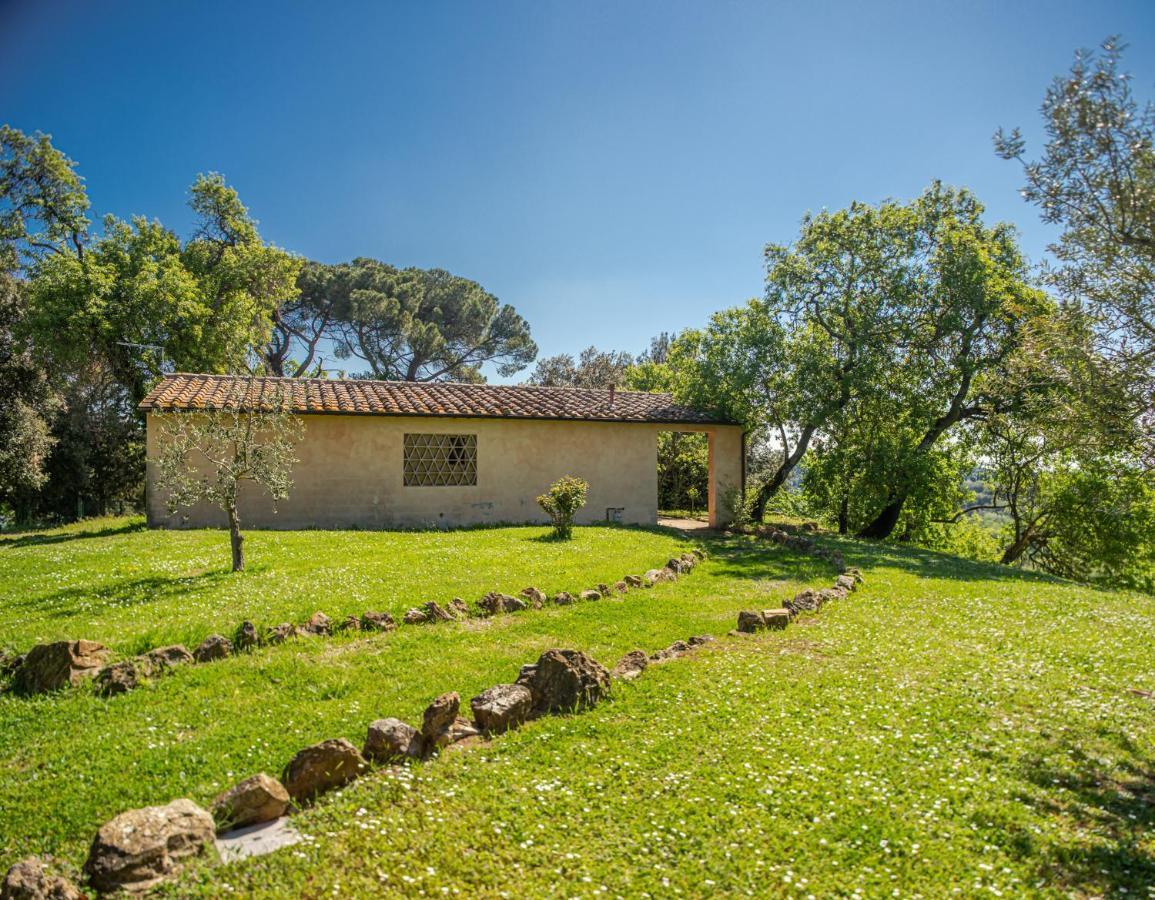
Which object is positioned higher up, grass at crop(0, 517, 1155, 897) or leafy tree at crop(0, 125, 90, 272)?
leafy tree at crop(0, 125, 90, 272)

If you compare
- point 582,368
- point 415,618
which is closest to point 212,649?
point 415,618

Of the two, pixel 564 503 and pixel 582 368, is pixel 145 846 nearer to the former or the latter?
pixel 564 503

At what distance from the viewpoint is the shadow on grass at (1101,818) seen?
3119 millimetres

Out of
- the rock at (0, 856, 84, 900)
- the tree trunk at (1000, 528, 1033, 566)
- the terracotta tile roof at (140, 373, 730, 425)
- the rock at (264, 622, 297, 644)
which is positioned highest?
the terracotta tile roof at (140, 373, 730, 425)

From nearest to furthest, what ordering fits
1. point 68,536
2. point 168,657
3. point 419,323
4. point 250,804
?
point 250,804, point 168,657, point 68,536, point 419,323

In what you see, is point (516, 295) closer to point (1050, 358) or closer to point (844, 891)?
point (1050, 358)

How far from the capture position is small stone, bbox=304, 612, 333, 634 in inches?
280

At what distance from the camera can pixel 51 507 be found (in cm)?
2441

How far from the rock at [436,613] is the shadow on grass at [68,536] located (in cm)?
1111

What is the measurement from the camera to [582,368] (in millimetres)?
42625

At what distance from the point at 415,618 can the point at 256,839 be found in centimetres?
420

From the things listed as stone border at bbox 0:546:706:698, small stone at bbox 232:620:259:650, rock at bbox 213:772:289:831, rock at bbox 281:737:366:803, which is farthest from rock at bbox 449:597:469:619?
rock at bbox 213:772:289:831

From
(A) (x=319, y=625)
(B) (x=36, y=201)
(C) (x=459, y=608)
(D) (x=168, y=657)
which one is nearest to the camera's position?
(D) (x=168, y=657)

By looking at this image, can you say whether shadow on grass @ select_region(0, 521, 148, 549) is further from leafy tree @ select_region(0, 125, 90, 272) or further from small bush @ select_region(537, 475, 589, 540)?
leafy tree @ select_region(0, 125, 90, 272)
